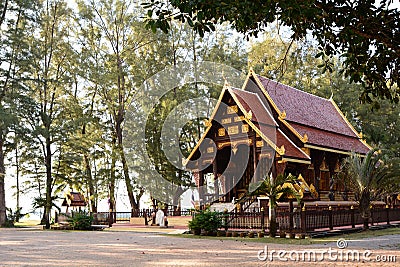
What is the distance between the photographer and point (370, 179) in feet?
60.8

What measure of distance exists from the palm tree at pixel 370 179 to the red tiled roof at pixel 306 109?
6.56 meters

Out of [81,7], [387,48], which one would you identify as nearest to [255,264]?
[387,48]

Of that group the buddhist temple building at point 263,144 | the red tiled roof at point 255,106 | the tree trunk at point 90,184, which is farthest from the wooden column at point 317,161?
the tree trunk at point 90,184

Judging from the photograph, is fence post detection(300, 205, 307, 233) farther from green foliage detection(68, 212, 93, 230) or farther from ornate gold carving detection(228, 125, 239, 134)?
green foliage detection(68, 212, 93, 230)

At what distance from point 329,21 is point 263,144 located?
47.3 ft

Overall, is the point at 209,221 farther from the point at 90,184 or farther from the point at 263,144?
the point at 90,184

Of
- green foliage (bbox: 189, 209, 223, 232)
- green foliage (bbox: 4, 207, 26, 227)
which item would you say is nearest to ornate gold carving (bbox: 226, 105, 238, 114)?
green foliage (bbox: 189, 209, 223, 232)

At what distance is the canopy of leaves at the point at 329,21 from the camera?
7.38m

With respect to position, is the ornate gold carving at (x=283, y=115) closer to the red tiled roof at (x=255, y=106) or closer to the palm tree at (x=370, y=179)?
the red tiled roof at (x=255, y=106)

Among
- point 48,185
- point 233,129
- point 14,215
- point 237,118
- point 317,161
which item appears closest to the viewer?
point 237,118

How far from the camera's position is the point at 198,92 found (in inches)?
1403

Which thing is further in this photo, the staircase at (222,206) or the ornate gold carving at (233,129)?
the ornate gold carving at (233,129)

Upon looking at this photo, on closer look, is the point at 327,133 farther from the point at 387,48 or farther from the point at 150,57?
the point at 387,48

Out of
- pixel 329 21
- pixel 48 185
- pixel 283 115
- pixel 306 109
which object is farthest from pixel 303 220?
pixel 48 185
